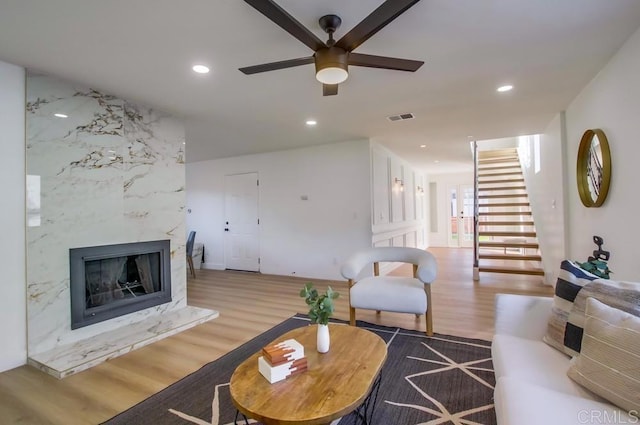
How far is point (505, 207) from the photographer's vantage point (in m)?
6.80

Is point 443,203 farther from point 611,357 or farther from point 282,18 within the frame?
point 282,18

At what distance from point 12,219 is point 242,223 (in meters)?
4.10

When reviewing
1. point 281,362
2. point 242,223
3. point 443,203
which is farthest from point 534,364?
point 443,203

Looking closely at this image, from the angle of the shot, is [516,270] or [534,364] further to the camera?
[516,270]

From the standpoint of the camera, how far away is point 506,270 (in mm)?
5012

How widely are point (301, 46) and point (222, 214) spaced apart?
200 inches

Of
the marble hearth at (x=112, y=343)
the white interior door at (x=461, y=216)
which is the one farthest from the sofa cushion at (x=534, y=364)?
the white interior door at (x=461, y=216)

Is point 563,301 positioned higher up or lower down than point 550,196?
lower down

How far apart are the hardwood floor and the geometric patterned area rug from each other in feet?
0.52

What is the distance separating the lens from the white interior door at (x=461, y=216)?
9.71 m

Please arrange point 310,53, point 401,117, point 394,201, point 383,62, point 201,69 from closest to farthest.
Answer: point 383,62 → point 310,53 → point 201,69 → point 401,117 → point 394,201

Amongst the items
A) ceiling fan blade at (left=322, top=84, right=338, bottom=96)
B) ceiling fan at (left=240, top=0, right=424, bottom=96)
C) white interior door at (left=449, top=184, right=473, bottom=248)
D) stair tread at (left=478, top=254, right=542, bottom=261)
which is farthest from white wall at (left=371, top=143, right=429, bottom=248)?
ceiling fan at (left=240, top=0, right=424, bottom=96)

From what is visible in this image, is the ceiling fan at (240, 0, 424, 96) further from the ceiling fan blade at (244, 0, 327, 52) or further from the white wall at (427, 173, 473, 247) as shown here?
the white wall at (427, 173, 473, 247)

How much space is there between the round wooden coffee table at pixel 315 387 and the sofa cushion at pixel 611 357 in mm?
883
